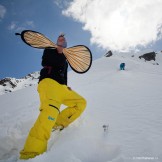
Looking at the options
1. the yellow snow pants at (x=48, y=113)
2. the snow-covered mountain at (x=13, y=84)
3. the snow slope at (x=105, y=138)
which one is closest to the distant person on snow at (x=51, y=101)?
the yellow snow pants at (x=48, y=113)

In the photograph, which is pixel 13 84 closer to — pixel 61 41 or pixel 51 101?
pixel 61 41

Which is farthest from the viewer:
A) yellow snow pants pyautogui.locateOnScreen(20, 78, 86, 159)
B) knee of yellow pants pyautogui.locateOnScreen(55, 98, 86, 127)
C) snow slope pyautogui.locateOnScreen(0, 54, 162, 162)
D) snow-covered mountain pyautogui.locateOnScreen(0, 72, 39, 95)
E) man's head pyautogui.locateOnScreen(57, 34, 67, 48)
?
snow-covered mountain pyautogui.locateOnScreen(0, 72, 39, 95)

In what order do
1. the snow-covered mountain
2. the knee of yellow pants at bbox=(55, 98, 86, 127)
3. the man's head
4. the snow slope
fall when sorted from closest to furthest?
the snow slope → the knee of yellow pants at bbox=(55, 98, 86, 127) → the man's head → the snow-covered mountain

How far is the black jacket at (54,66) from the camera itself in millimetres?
4133

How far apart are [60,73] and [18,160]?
1.63 m

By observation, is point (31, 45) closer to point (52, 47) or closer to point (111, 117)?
point (52, 47)

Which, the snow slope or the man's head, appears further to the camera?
the man's head

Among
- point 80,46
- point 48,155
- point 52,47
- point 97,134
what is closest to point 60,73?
point 52,47

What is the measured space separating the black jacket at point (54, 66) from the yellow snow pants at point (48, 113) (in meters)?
0.12

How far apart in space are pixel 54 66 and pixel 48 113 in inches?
38.2

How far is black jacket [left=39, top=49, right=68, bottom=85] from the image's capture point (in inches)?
163

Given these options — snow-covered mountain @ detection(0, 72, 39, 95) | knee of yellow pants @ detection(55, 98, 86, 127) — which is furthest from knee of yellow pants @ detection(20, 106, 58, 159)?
snow-covered mountain @ detection(0, 72, 39, 95)

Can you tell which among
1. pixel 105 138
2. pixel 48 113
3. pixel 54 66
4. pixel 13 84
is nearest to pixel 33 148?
pixel 48 113

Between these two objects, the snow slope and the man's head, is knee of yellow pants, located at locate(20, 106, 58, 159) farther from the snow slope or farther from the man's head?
the man's head
